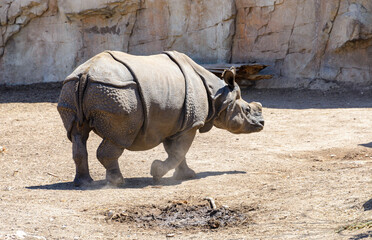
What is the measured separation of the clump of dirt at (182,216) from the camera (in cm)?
557

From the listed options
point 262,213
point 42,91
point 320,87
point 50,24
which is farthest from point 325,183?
point 50,24

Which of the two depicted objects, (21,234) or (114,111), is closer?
(21,234)

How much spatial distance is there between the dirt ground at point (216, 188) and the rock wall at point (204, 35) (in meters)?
3.30

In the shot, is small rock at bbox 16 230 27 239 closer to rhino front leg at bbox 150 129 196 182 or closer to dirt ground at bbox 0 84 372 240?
dirt ground at bbox 0 84 372 240

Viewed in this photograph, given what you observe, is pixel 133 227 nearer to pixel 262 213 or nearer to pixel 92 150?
pixel 262 213

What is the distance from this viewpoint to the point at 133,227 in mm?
5551

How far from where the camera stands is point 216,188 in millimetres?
7039

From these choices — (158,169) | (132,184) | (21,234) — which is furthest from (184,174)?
(21,234)

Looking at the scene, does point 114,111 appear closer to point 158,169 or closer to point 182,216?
point 158,169

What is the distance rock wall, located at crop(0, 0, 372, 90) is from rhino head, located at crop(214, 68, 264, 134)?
760cm

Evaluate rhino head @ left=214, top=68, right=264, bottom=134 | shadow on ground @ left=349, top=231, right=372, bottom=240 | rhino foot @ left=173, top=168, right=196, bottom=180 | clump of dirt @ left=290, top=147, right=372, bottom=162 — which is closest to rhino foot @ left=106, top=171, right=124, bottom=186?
rhino foot @ left=173, top=168, right=196, bottom=180

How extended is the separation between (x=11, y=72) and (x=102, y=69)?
11667mm

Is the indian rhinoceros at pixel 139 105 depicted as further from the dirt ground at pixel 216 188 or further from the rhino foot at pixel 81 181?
the dirt ground at pixel 216 188

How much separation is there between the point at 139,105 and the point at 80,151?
2.88ft
